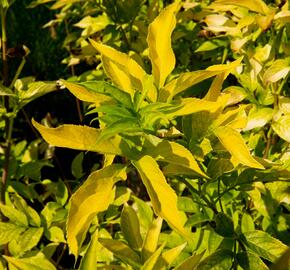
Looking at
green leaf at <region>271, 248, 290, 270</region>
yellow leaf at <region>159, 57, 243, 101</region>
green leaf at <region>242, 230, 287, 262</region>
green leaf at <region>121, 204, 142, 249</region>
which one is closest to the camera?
green leaf at <region>271, 248, 290, 270</region>

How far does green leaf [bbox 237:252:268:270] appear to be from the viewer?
3.38 ft

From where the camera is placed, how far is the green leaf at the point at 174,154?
84 centimetres

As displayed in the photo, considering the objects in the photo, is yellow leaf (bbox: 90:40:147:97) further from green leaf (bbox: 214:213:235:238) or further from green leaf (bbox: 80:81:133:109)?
green leaf (bbox: 214:213:235:238)

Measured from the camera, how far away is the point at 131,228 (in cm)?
116

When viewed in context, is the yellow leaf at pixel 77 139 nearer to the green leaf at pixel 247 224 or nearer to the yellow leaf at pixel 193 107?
the yellow leaf at pixel 193 107

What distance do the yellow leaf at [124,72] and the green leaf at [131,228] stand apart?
34 centimetres

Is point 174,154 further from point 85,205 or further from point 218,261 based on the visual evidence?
point 218,261

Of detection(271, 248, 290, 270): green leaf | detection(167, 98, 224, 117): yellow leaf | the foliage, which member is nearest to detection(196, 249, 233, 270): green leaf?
the foliage

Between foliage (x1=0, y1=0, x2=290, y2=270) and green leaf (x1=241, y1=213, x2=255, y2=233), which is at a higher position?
foliage (x1=0, y1=0, x2=290, y2=270)

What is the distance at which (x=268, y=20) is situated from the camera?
1.25 meters

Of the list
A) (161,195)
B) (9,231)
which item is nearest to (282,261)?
(161,195)

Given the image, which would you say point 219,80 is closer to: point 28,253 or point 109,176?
point 109,176

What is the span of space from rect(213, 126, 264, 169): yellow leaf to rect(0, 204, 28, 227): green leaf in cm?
82

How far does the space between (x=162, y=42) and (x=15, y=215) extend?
83cm
